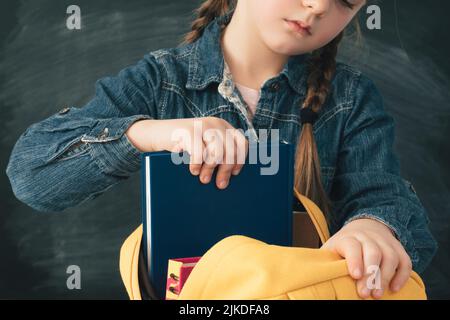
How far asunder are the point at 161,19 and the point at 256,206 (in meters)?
0.68

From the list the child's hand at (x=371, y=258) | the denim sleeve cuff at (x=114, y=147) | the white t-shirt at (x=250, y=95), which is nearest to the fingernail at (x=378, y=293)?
the child's hand at (x=371, y=258)

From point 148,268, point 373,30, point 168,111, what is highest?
point 373,30

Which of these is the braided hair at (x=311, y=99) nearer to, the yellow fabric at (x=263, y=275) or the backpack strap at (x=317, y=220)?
the backpack strap at (x=317, y=220)

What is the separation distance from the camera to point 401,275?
56 cm

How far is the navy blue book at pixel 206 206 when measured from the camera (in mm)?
572

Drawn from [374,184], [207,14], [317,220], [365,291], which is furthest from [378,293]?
[207,14]

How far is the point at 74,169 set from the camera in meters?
0.74

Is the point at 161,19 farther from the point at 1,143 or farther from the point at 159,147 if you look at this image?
the point at 159,147

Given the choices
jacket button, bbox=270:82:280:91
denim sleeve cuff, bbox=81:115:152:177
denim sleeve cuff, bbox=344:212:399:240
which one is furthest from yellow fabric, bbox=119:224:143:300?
jacket button, bbox=270:82:280:91

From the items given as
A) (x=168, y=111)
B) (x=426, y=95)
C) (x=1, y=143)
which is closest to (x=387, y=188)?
(x=168, y=111)

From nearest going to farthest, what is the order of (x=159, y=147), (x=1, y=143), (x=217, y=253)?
(x=217, y=253)
(x=159, y=147)
(x=1, y=143)

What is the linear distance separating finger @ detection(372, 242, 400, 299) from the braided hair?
244mm

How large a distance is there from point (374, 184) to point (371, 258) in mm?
264

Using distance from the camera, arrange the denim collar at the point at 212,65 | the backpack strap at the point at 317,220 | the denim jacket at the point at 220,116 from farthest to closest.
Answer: the denim collar at the point at 212,65 < the denim jacket at the point at 220,116 < the backpack strap at the point at 317,220
